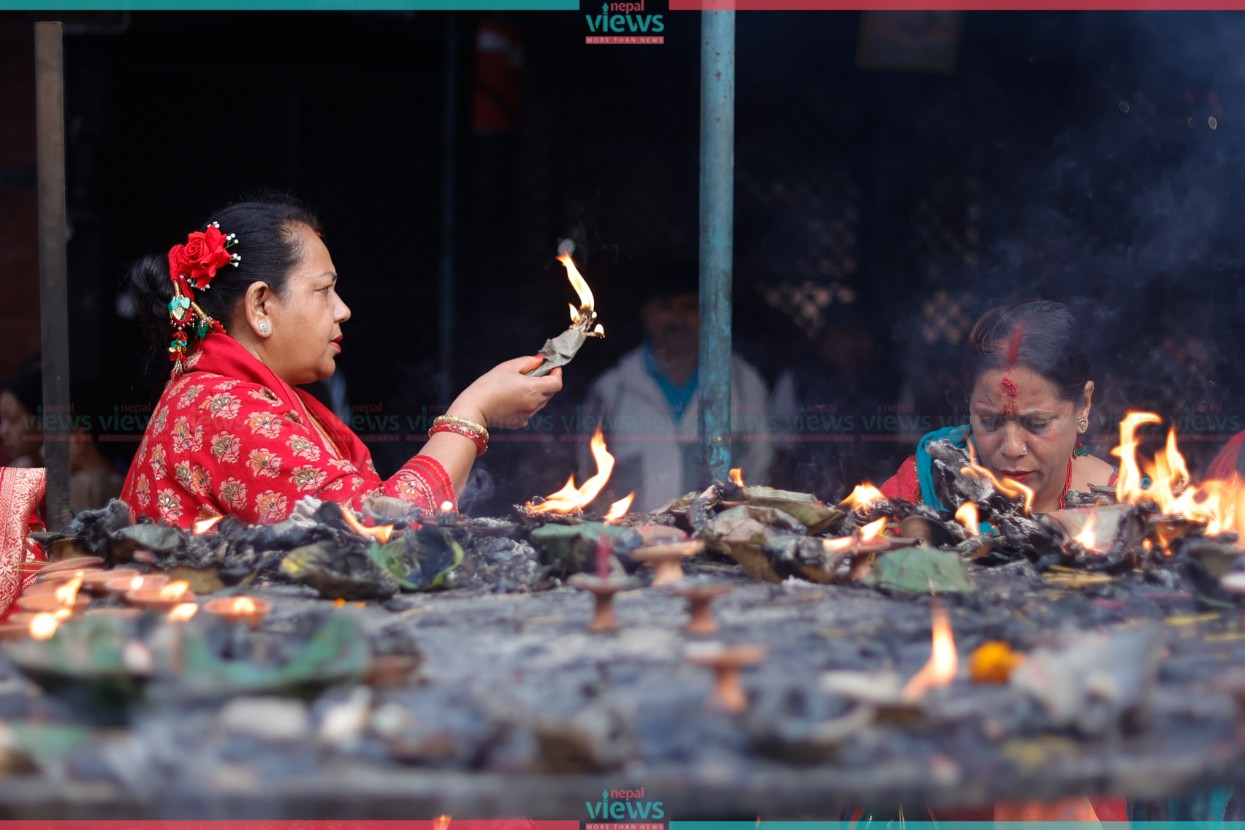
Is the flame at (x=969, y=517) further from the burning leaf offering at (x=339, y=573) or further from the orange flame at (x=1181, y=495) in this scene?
the burning leaf offering at (x=339, y=573)

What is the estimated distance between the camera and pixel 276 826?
2.35 meters

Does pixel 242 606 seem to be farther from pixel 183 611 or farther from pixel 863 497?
pixel 863 497

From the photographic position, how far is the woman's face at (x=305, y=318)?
10.2ft

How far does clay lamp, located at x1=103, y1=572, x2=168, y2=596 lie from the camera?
2.07 meters

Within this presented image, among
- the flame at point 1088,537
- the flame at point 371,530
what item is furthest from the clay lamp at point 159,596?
the flame at point 1088,537

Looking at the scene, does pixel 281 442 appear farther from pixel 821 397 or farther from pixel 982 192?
pixel 982 192

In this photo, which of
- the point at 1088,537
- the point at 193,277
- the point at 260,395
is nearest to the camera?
the point at 1088,537

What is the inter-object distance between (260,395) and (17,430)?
2.84 meters

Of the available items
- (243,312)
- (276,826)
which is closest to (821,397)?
(243,312)

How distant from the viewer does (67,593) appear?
2.04 meters

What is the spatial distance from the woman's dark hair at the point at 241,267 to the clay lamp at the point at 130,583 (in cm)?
111

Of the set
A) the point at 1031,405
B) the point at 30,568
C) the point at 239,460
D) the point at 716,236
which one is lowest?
the point at 30,568

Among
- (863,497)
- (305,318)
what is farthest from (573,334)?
(863,497)

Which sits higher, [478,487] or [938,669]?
[938,669]
